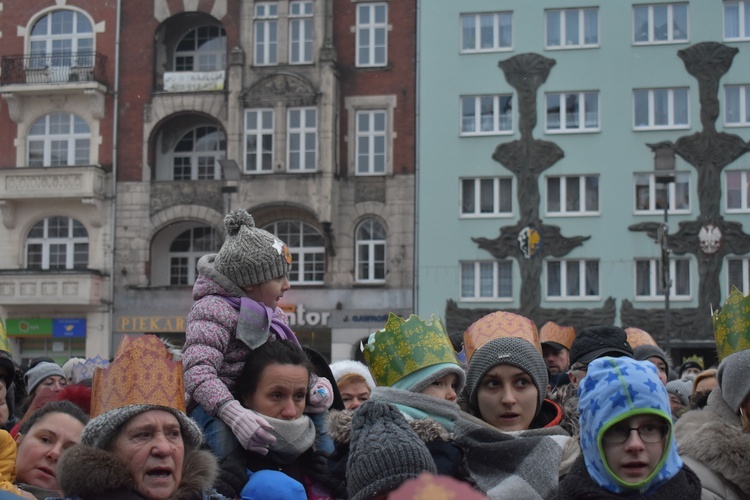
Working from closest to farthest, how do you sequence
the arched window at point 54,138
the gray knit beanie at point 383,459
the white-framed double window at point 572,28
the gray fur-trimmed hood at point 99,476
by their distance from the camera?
the gray knit beanie at point 383,459 → the gray fur-trimmed hood at point 99,476 → the white-framed double window at point 572,28 → the arched window at point 54,138

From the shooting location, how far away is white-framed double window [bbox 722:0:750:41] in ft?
116

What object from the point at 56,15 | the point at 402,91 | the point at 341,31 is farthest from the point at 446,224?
the point at 56,15

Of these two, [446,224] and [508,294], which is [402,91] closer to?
[446,224]

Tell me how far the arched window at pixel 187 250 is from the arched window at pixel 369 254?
5282mm

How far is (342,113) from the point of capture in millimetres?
36531

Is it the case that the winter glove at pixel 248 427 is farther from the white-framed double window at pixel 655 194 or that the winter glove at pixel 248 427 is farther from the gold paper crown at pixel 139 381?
the white-framed double window at pixel 655 194

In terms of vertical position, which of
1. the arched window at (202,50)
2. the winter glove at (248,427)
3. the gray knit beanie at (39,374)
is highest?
the arched window at (202,50)

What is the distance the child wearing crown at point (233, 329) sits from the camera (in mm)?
4715

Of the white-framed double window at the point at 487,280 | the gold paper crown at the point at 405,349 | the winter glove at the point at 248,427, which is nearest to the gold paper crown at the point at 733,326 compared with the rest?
the gold paper crown at the point at 405,349

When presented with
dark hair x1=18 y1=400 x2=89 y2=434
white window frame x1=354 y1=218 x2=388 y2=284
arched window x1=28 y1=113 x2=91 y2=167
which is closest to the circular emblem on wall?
white window frame x1=354 y1=218 x2=388 y2=284

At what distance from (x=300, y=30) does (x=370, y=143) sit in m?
4.42

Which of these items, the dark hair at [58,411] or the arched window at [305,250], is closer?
the dark hair at [58,411]

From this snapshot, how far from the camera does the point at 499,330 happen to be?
5.48 metres

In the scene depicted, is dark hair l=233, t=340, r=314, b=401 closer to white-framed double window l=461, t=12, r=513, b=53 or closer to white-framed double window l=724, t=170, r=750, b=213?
white-framed double window l=724, t=170, r=750, b=213
